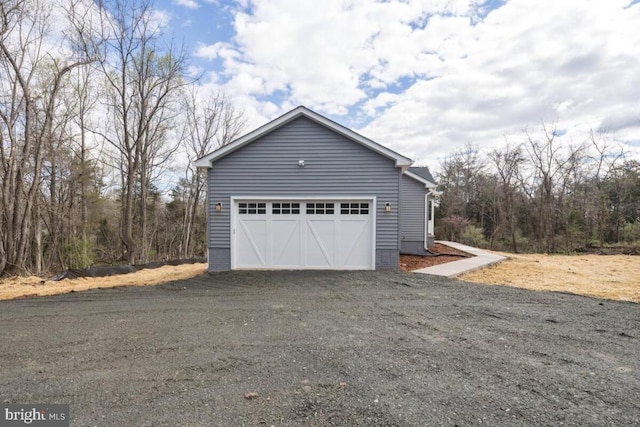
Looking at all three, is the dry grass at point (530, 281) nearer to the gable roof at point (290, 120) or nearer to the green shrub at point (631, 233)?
the gable roof at point (290, 120)

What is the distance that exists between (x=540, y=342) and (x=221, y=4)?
11912mm

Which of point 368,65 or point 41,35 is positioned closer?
point 41,35

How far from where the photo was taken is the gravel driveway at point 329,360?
7.50 feet

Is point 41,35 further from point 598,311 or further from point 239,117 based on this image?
point 598,311

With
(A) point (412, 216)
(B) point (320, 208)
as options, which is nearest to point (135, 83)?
(B) point (320, 208)

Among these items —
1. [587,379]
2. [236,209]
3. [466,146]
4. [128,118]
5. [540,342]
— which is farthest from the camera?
[466,146]

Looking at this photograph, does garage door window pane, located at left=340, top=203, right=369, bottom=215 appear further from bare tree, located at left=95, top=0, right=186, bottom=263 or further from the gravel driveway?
bare tree, located at left=95, top=0, right=186, bottom=263

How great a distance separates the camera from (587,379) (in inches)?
108

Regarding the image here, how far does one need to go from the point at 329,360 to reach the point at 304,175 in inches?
251

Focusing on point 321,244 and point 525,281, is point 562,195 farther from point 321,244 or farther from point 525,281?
point 321,244

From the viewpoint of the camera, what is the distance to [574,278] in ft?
27.1

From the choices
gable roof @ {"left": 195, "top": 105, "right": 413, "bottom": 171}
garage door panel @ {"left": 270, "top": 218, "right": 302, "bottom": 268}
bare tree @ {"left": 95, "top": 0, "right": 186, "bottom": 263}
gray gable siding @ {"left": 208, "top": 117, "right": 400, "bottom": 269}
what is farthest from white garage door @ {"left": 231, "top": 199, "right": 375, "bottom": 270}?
bare tree @ {"left": 95, "top": 0, "right": 186, "bottom": 263}

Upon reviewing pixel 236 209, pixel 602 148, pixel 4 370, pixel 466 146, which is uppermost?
pixel 466 146

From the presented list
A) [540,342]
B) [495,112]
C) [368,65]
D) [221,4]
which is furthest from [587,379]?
[495,112]
